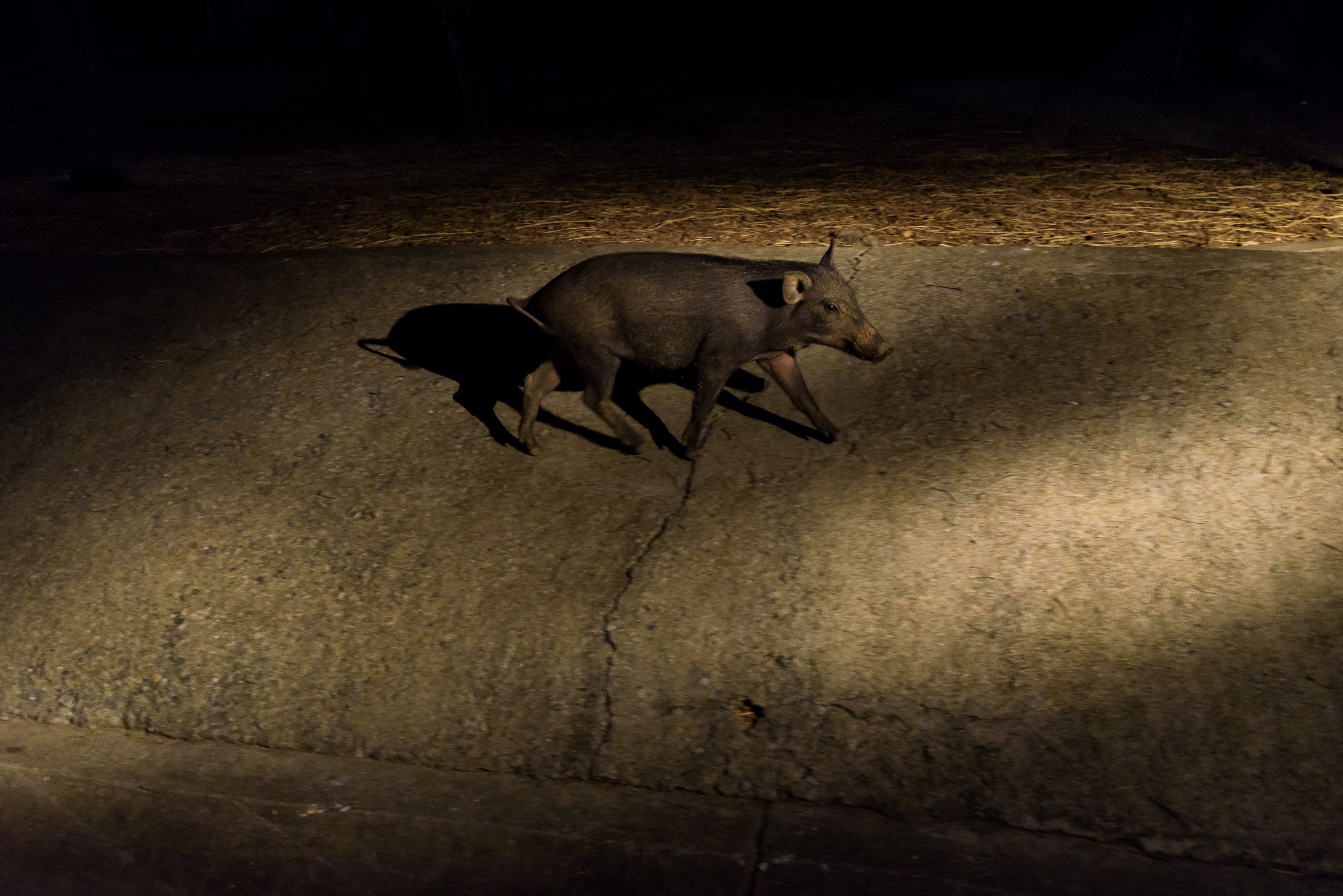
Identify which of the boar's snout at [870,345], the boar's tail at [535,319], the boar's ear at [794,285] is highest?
the boar's ear at [794,285]

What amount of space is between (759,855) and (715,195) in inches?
171

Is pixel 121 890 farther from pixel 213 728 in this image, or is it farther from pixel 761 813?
pixel 761 813

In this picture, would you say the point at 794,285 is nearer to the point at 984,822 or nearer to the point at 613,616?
the point at 613,616

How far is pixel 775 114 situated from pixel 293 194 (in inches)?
155

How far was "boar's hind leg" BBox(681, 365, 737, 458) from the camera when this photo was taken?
3932 mm

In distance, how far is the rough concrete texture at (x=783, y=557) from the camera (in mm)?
3152

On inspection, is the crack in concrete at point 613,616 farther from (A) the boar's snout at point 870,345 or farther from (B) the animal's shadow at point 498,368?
(A) the boar's snout at point 870,345

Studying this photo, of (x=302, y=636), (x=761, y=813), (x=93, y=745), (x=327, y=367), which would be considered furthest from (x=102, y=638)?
(x=761, y=813)

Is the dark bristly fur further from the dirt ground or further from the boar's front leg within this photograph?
the dirt ground

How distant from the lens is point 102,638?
12.5 ft

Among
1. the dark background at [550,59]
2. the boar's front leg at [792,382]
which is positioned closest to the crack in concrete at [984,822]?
the boar's front leg at [792,382]

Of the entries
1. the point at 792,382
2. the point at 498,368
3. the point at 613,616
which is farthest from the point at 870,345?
the point at 498,368

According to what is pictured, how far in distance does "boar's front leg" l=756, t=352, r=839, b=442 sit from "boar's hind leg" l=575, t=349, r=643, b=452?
1.72 ft

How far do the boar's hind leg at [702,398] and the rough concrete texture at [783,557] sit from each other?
0.13m
